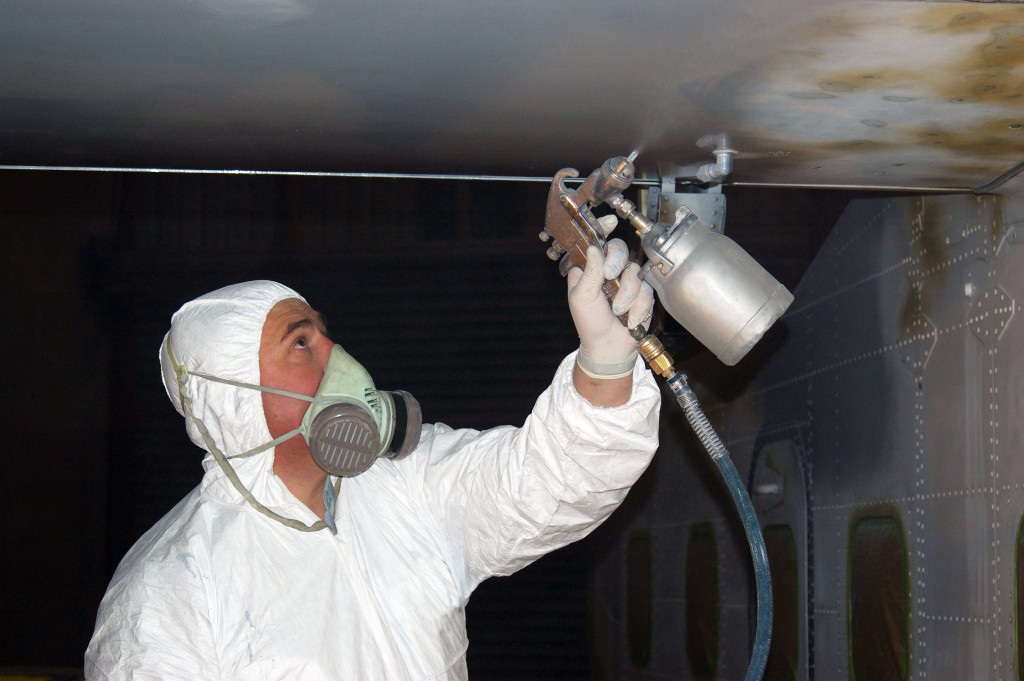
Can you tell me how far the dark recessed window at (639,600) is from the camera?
5.36 meters

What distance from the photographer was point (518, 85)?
5.46 feet

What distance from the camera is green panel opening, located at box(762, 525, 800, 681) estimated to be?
3.21m

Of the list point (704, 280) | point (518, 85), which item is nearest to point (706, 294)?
point (704, 280)

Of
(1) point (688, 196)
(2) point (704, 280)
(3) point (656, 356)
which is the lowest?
(3) point (656, 356)

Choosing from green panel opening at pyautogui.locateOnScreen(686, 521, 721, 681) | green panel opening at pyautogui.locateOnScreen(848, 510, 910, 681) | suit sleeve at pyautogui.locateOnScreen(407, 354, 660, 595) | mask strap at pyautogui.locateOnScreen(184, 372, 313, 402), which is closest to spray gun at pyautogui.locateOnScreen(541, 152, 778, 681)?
suit sleeve at pyautogui.locateOnScreen(407, 354, 660, 595)

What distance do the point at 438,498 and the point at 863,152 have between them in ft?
3.87

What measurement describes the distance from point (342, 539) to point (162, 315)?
14.7ft

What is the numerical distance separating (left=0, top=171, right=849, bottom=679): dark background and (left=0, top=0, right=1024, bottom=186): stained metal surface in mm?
3625

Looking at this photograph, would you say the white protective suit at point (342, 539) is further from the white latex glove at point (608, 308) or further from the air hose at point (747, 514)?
the air hose at point (747, 514)

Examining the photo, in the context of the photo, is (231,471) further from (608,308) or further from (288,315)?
(608,308)

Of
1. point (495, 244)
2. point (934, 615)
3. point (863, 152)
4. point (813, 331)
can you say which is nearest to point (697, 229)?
point (863, 152)

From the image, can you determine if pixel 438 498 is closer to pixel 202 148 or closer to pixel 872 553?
pixel 202 148

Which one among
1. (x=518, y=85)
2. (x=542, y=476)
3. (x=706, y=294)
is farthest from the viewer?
(x=542, y=476)

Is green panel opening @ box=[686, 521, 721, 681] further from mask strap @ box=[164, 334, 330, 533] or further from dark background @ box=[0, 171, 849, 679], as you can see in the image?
mask strap @ box=[164, 334, 330, 533]
